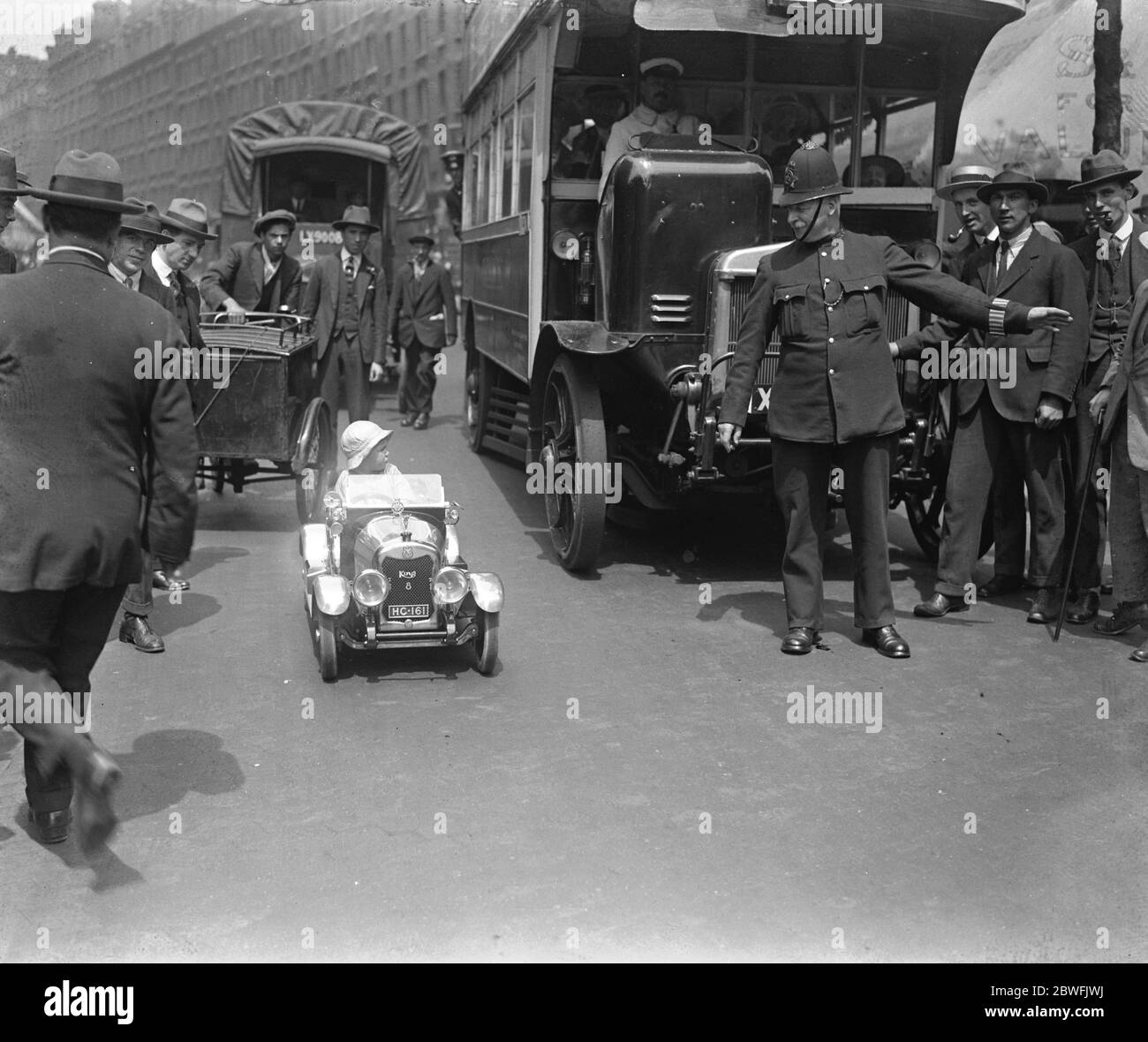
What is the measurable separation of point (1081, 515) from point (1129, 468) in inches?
15.1

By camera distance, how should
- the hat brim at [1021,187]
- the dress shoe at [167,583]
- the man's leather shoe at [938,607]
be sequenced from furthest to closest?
the dress shoe at [167,583]
the man's leather shoe at [938,607]
the hat brim at [1021,187]

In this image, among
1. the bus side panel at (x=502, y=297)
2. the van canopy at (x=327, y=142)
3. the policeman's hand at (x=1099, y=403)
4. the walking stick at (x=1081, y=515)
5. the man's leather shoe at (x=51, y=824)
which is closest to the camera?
the man's leather shoe at (x=51, y=824)

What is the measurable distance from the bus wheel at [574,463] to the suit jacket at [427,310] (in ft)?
20.5

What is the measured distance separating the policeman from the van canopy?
14.0 meters

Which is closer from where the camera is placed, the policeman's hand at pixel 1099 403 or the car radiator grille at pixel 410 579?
the car radiator grille at pixel 410 579

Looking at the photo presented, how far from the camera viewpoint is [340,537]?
20.3 ft

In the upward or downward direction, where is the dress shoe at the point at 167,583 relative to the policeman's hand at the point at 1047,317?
downward

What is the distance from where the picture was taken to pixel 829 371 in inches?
248

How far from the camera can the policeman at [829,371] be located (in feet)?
20.6

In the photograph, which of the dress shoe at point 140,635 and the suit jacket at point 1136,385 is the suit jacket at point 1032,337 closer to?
the suit jacket at point 1136,385

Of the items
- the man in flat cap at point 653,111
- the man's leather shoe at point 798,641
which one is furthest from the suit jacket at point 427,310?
the man's leather shoe at point 798,641

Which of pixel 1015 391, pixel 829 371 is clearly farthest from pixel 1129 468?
pixel 829 371

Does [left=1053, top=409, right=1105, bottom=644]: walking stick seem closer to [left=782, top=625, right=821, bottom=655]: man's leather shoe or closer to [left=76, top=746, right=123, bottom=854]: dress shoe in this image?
[left=782, top=625, right=821, bottom=655]: man's leather shoe

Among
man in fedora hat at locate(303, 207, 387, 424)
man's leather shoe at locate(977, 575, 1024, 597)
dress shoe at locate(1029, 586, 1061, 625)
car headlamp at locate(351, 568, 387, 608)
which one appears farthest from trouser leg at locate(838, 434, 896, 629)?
man in fedora hat at locate(303, 207, 387, 424)
